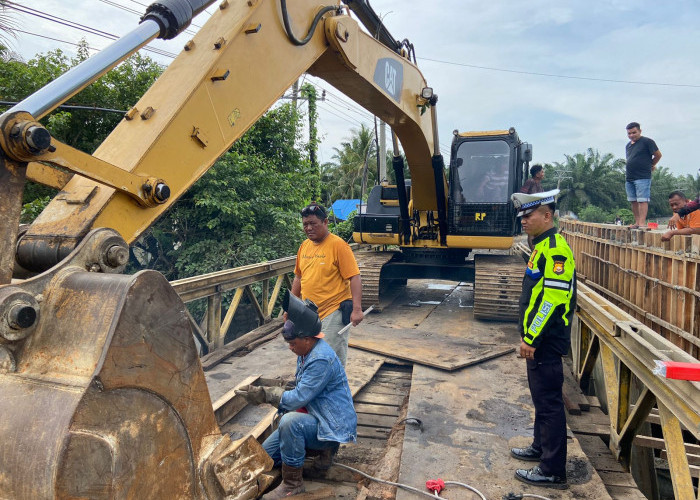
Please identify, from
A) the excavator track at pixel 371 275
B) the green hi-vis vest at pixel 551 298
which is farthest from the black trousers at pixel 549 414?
the excavator track at pixel 371 275

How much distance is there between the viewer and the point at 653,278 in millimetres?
6008

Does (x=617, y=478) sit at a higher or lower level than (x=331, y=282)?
lower

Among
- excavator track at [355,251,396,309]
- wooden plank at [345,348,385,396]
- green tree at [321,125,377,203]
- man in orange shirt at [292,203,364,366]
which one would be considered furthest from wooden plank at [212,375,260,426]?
green tree at [321,125,377,203]

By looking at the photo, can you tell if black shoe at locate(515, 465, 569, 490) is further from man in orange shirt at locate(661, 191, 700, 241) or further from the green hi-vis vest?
man in orange shirt at locate(661, 191, 700, 241)

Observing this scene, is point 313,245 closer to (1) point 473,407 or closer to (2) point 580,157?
(1) point 473,407

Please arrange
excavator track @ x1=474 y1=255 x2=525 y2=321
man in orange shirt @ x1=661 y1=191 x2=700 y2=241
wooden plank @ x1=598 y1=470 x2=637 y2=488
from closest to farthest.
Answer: wooden plank @ x1=598 y1=470 x2=637 y2=488 < man in orange shirt @ x1=661 y1=191 x2=700 y2=241 < excavator track @ x1=474 y1=255 x2=525 y2=321

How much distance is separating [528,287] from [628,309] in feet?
15.1

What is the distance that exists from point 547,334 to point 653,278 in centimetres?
366

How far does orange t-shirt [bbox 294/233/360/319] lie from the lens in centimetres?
419

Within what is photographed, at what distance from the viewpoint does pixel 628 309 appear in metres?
7.02

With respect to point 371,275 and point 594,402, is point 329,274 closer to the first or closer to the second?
point 594,402

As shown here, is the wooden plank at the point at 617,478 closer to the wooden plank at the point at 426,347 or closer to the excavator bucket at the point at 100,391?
the wooden plank at the point at 426,347

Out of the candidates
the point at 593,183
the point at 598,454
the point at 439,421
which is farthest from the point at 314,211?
the point at 593,183

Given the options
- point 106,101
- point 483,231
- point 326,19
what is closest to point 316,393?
point 326,19
